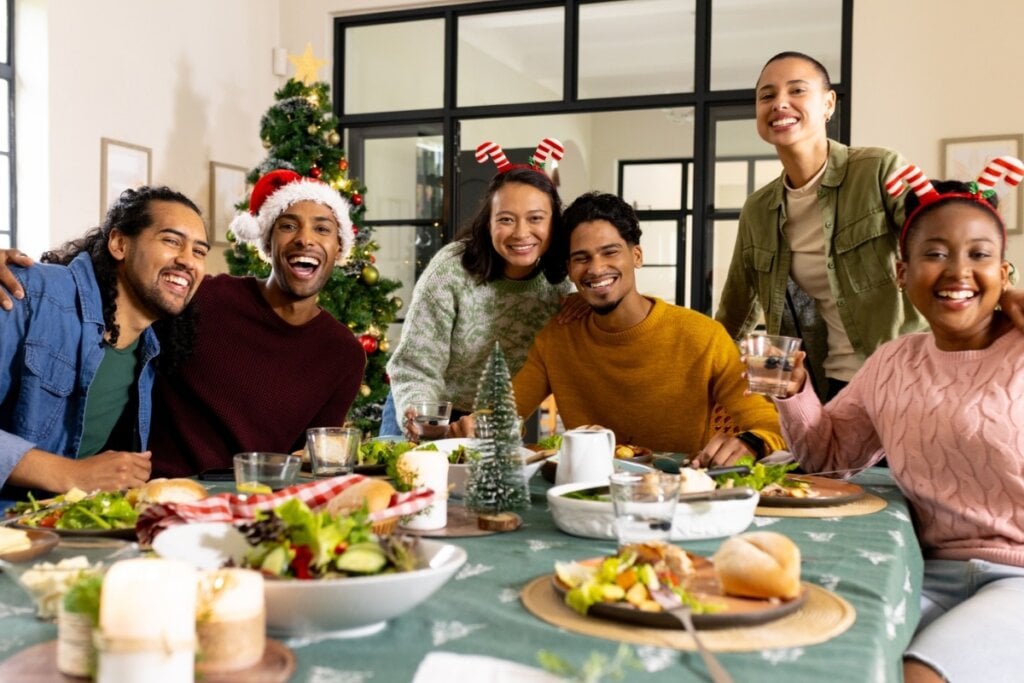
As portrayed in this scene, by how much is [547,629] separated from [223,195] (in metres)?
5.90

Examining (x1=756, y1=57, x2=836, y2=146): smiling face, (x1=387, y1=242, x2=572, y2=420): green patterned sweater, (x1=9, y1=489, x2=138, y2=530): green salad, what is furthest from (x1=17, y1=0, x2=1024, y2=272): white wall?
(x1=9, y1=489, x2=138, y2=530): green salad

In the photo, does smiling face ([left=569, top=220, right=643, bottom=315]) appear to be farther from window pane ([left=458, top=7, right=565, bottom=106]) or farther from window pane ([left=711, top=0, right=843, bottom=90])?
window pane ([left=458, top=7, right=565, bottom=106])

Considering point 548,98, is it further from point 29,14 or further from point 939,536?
point 939,536

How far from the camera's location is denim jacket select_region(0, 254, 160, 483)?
7.36ft

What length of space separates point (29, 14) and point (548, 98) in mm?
3111

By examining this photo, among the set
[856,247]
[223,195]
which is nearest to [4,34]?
[223,195]

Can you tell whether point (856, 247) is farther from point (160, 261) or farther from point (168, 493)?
point (168, 493)

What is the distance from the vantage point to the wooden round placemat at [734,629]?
38.7 inches

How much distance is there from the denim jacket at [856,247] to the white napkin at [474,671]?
2.43 meters

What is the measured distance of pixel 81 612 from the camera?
0.85 meters

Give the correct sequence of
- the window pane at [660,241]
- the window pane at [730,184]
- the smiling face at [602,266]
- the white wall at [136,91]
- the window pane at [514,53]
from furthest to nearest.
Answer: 1. the window pane at [660,241]
2. the window pane at [514,53]
3. the window pane at [730,184]
4. the white wall at [136,91]
5. the smiling face at [602,266]

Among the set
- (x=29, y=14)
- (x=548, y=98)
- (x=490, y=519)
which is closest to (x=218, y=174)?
(x=29, y=14)

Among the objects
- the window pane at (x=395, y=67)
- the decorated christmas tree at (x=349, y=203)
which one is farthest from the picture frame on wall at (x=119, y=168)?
the window pane at (x=395, y=67)

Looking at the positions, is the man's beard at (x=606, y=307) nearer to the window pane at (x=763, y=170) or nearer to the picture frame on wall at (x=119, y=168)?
the picture frame on wall at (x=119, y=168)
